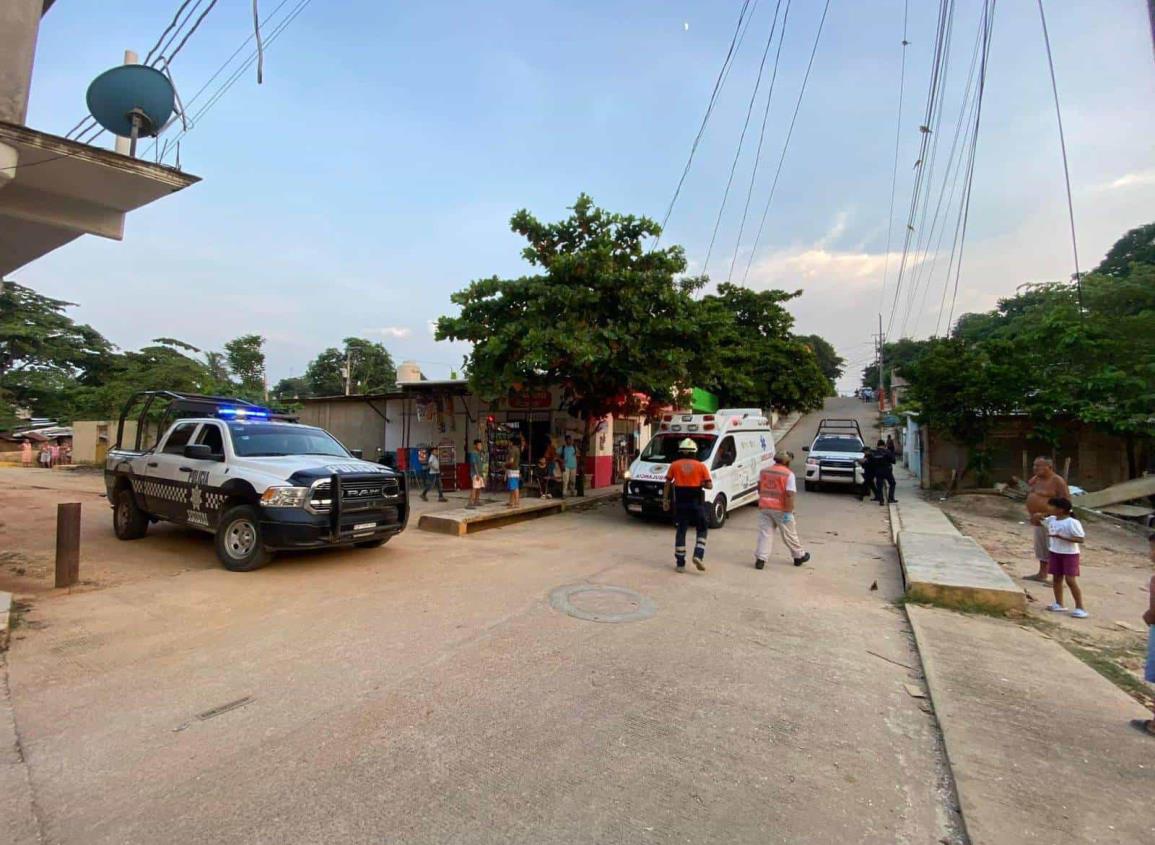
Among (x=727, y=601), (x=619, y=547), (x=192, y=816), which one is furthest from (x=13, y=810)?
(x=619, y=547)

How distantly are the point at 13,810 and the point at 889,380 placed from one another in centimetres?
7916

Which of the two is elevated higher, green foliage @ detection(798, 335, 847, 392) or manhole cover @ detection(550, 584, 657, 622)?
green foliage @ detection(798, 335, 847, 392)

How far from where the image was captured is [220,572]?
729 centimetres

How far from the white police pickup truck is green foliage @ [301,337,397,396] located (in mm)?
48991

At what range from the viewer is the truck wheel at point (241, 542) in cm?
718

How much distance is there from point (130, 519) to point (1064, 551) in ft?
43.1

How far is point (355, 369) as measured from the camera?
5947 centimetres

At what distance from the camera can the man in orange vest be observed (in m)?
8.04

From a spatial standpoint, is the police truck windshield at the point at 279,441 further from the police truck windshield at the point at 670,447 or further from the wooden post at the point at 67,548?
the police truck windshield at the point at 670,447

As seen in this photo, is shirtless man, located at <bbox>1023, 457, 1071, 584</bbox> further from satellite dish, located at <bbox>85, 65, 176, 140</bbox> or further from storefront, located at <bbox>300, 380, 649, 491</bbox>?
satellite dish, located at <bbox>85, 65, 176, 140</bbox>

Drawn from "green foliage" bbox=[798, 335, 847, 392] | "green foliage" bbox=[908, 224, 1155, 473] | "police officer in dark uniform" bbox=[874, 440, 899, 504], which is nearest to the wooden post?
"police officer in dark uniform" bbox=[874, 440, 899, 504]

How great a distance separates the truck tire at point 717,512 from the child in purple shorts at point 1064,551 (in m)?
5.82

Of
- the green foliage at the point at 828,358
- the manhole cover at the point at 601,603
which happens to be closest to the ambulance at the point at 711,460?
the manhole cover at the point at 601,603

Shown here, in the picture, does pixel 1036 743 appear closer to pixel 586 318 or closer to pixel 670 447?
pixel 670 447
